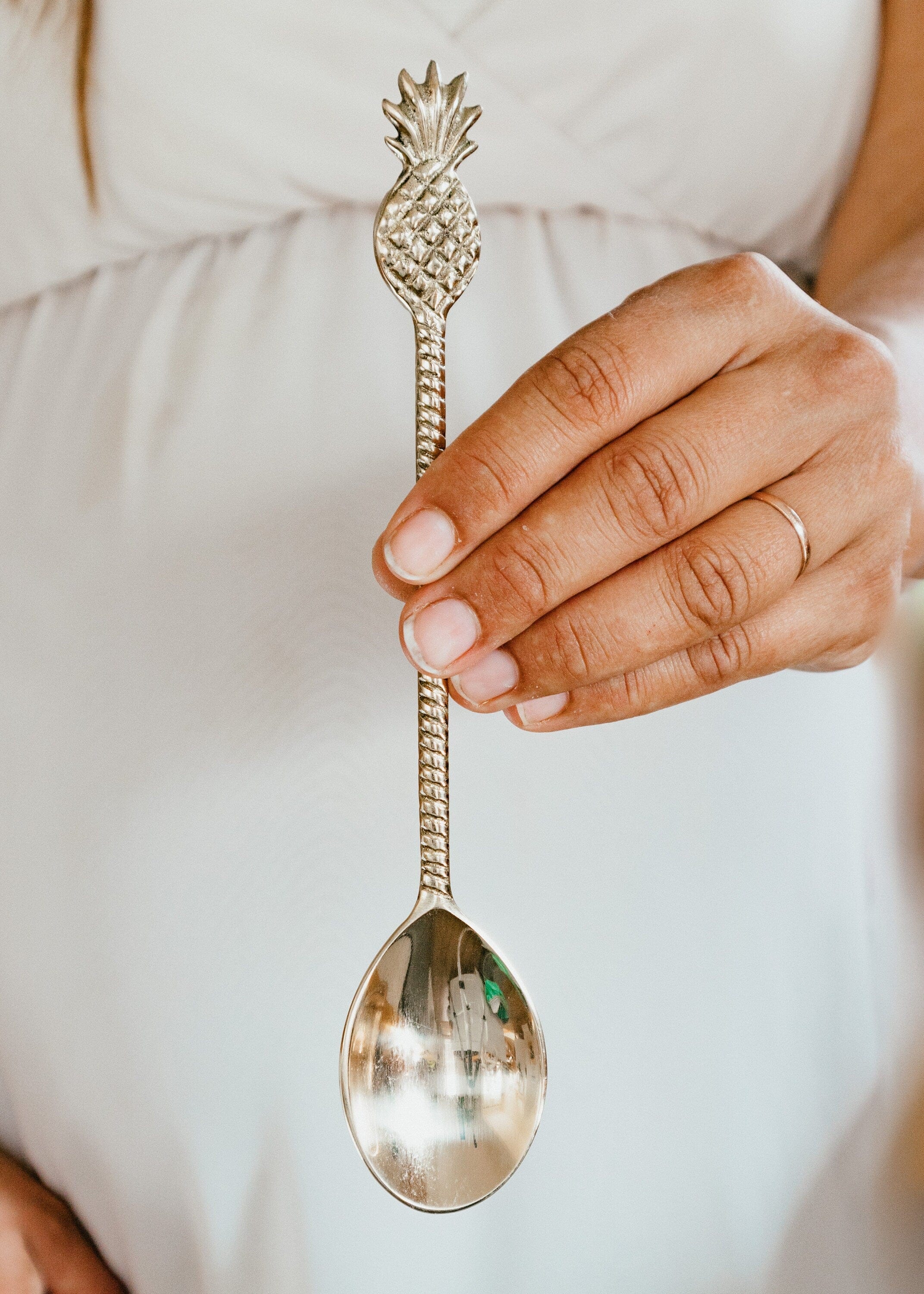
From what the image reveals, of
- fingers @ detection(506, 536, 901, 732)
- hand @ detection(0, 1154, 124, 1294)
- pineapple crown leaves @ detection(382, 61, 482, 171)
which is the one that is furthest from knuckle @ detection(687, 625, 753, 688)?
hand @ detection(0, 1154, 124, 1294)

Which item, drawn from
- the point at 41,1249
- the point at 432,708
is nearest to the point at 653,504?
the point at 432,708

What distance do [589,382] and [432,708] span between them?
14 centimetres

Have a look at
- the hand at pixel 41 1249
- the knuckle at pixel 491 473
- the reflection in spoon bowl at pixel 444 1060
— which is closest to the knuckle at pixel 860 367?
the knuckle at pixel 491 473

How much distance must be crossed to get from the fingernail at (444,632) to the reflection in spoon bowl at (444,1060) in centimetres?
12

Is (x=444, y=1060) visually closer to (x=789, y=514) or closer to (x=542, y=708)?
(x=542, y=708)

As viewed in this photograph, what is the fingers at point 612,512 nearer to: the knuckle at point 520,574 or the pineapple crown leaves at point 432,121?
the knuckle at point 520,574

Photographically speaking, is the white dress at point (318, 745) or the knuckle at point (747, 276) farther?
the white dress at point (318, 745)

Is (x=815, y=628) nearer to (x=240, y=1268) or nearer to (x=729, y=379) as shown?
(x=729, y=379)

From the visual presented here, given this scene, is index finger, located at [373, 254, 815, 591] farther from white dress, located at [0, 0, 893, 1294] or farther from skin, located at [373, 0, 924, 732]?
white dress, located at [0, 0, 893, 1294]

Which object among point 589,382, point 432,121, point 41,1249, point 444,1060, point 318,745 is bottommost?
point 41,1249

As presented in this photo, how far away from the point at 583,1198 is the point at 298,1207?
142mm

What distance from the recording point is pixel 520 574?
32 cm

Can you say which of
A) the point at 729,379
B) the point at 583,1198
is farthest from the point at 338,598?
the point at 583,1198

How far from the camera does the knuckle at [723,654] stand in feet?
1.20
